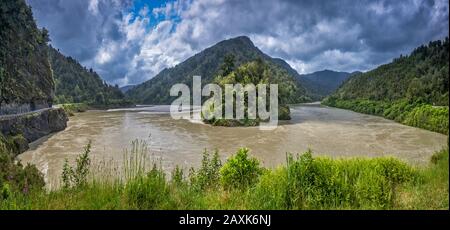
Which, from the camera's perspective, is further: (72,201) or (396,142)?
(396,142)

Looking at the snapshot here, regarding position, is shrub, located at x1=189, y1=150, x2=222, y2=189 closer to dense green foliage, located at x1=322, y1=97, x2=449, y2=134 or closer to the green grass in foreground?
the green grass in foreground

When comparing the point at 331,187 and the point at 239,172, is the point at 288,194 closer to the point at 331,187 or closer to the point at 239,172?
the point at 331,187

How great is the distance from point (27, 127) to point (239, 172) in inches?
1379

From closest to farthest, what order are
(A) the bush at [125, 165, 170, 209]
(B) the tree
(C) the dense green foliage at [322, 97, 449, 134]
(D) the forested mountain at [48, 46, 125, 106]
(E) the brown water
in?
(A) the bush at [125, 165, 170, 209]
(E) the brown water
(C) the dense green foliage at [322, 97, 449, 134]
(B) the tree
(D) the forested mountain at [48, 46, 125, 106]

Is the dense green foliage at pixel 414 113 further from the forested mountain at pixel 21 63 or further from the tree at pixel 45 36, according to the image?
the tree at pixel 45 36

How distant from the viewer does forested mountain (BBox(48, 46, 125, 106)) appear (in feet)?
454

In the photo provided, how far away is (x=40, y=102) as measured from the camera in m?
50.6

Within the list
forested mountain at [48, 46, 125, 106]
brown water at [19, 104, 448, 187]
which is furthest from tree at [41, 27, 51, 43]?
forested mountain at [48, 46, 125, 106]

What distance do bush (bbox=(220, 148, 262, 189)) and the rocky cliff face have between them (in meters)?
24.0

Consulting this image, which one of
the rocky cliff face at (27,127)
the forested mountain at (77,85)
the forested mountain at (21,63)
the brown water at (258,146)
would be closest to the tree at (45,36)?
the forested mountain at (21,63)

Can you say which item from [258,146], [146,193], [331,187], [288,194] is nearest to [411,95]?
[258,146]
